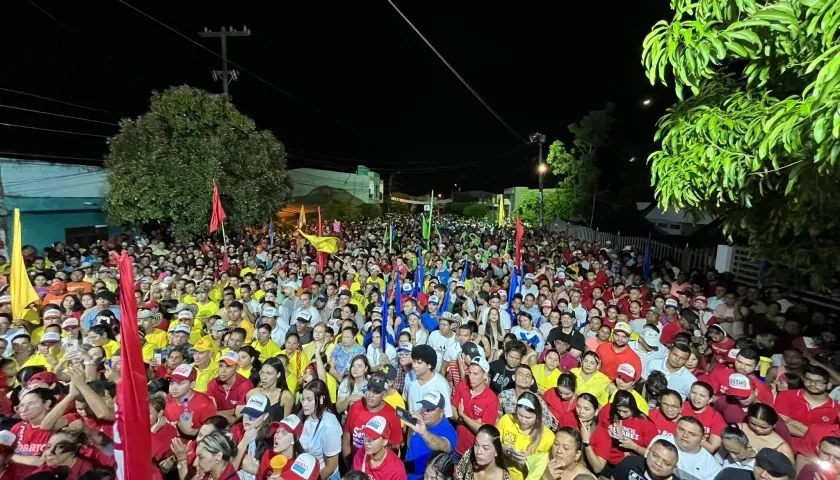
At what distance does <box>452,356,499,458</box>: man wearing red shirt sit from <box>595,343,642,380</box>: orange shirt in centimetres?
177

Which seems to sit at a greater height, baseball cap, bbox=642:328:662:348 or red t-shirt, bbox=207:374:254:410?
baseball cap, bbox=642:328:662:348

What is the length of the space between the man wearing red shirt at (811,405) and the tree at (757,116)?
96 centimetres

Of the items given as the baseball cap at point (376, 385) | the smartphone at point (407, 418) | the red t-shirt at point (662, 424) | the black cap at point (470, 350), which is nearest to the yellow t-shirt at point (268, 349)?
the black cap at point (470, 350)

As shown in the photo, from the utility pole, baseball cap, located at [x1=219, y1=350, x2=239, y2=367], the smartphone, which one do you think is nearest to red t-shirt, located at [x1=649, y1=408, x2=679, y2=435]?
the smartphone

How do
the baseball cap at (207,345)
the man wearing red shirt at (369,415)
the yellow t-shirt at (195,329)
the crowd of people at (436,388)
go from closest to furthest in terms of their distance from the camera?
the crowd of people at (436,388) < the man wearing red shirt at (369,415) < the baseball cap at (207,345) < the yellow t-shirt at (195,329)

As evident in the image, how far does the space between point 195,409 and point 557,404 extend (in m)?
3.27

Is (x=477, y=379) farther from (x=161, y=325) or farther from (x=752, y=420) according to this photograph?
(x=161, y=325)

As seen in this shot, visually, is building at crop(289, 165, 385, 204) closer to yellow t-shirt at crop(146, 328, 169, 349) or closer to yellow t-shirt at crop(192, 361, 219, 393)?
yellow t-shirt at crop(146, 328, 169, 349)

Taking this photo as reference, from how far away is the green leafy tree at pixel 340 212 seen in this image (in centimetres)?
3234

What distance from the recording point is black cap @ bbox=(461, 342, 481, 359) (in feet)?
17.0

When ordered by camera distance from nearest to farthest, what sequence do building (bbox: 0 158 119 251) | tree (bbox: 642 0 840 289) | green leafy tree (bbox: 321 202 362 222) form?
tree (bbox: 642 0 840 289)
building (bbox: 0 158 119 251)
green leafy tree (bbox: 321 202 362 222)

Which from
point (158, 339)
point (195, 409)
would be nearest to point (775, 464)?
point (195, 409)

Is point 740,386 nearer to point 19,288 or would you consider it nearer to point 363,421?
point 363,421

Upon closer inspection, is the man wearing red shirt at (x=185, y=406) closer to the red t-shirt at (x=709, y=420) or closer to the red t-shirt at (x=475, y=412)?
the red t-shirt at (x=475, y=412)
